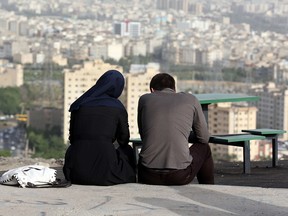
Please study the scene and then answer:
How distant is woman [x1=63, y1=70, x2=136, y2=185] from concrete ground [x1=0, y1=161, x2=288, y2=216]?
0.07 m

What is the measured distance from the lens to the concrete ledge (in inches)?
214

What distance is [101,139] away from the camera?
611cm

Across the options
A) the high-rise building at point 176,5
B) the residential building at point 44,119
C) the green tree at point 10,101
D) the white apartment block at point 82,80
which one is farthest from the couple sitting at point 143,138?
the high-rise building at point 176,5

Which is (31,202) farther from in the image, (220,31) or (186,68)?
(220,31)

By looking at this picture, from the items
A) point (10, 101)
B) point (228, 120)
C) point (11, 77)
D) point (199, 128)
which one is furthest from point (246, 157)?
point (11, 77)

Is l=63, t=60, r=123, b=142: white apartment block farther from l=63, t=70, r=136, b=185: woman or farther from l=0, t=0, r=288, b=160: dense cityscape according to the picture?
l=63, t=70, r=136, b=185: woman

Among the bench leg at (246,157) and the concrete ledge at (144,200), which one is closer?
the concrete ledge at (144,200)

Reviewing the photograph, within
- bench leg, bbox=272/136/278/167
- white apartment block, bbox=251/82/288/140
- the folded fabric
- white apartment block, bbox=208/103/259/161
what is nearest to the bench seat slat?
bench leg, bbox=272/136/278/167

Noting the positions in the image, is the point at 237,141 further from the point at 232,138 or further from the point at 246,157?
the point at 246,157

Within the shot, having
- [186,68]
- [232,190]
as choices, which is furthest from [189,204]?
[186,68]

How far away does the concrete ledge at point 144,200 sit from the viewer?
17.9 feet

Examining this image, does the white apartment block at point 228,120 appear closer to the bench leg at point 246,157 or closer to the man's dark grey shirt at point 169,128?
the bench leg at point 246,157

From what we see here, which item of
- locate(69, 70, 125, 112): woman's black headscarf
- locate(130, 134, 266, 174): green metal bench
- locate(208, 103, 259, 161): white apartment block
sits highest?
locate(69, 70, 125, 112): woman's black headscarf

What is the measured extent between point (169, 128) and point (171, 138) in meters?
0.05
